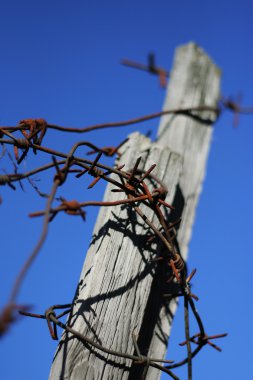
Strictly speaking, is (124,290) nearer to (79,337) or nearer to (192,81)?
(79,337)

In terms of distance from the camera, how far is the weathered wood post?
1552mm

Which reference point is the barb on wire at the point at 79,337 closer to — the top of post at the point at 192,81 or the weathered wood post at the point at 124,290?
the weathered wood post at the point at 124,290

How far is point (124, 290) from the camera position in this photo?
1.70m

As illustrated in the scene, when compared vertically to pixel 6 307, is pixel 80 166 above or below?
above

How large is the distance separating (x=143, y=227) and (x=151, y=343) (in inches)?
18.2

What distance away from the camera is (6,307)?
74 centimetres

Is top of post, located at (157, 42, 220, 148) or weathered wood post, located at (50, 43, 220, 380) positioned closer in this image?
weathered wood post, located at (50, 43, 220, 380)

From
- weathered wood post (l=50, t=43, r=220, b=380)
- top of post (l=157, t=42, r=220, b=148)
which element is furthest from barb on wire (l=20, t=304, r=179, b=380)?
top of post (l=157, t=42, r=220, b=148)

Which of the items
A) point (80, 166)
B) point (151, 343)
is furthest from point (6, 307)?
point (151, 343)

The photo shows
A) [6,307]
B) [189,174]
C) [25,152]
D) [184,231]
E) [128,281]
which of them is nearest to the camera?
[6,307]

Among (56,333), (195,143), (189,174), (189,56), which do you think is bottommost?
(56,333)

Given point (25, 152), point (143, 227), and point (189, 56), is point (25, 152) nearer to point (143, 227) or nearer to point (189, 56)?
point (143, 227)

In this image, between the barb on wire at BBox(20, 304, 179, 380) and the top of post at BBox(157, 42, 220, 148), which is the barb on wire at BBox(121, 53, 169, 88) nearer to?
the top of post at BBox(157, 42, 220, 148)

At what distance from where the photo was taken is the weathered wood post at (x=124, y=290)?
5.09 ft
